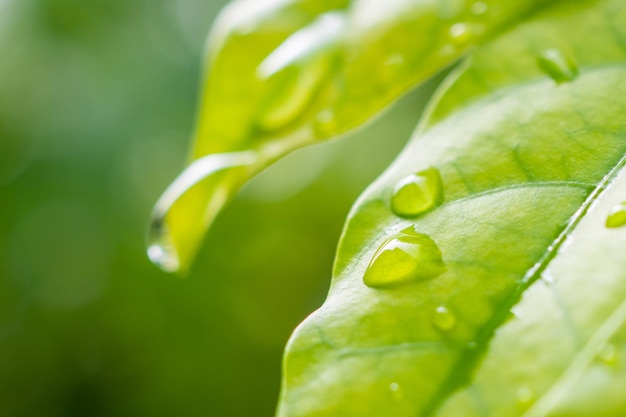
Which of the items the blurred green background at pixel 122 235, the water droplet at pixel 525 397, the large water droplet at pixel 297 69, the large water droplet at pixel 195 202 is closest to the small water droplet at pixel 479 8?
the large water droplet at pixel 297 69

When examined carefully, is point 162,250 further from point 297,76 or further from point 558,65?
point 558,65

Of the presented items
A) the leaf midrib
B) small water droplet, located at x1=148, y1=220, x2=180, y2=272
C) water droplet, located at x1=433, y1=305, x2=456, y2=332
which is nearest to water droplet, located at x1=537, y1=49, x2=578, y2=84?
the leaf midrib

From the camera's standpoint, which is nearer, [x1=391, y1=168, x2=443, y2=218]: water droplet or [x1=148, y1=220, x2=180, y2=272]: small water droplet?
[x1=391, y1=168, x2=443, y2=218]: water droplet

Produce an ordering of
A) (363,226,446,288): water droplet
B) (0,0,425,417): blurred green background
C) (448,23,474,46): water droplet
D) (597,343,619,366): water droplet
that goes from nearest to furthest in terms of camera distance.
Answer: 1. (597,343,619,366): water droplet
2. (363,226,446,288): water droplet
3. (448,23,474,46): water droplet
4. (0,0,425,417): blurred green background

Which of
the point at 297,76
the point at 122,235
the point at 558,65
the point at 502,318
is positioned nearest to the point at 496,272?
the point at 502,318

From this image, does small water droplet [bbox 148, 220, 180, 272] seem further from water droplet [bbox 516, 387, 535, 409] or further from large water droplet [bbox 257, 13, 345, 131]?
water droplet [bbox 516, 387, 535, 409]

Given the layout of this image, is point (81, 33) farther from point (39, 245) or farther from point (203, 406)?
point (203, 406)

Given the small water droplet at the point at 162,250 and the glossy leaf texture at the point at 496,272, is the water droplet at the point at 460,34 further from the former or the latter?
the small water droplet at the point at 162,250

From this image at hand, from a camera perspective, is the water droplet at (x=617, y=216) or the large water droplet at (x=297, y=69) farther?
the large water droplet at (x=297, y=69)
